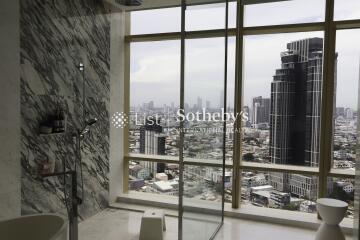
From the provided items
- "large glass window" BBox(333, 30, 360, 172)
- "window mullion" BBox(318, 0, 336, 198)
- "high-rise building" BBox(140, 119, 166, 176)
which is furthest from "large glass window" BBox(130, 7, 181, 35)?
"large glass window" BBox(333, 30, 360, 172)

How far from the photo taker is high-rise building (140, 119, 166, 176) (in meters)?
4.50

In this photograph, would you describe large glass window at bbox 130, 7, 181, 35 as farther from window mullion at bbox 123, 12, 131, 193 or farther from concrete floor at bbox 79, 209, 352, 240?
concrete floor at bbox 79, 209, 352, 240

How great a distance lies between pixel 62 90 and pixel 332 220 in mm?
3059

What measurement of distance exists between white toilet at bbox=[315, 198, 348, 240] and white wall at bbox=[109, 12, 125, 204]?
2.68m

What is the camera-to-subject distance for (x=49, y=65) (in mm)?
3203

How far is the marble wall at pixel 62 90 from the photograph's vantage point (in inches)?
117

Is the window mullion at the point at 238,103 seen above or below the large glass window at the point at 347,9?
below

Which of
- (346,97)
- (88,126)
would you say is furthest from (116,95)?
(346,97)

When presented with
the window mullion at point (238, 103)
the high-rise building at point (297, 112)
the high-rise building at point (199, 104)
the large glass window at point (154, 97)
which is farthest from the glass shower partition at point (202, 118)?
the large glass window at point (154, 97)

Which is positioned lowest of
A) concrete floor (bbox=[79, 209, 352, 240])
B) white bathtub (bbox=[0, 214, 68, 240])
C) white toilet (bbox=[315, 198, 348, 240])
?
concrete floor (bbox=[79, 209, 352, 240])

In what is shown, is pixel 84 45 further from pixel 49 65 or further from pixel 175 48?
pixel 175 48

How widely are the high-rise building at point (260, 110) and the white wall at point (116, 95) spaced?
1.90m

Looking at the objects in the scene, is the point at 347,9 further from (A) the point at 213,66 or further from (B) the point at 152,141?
(B) the point at 152,141

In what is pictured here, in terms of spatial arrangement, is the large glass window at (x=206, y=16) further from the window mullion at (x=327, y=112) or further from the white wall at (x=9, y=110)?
the white wall at (x=9, y=110)
